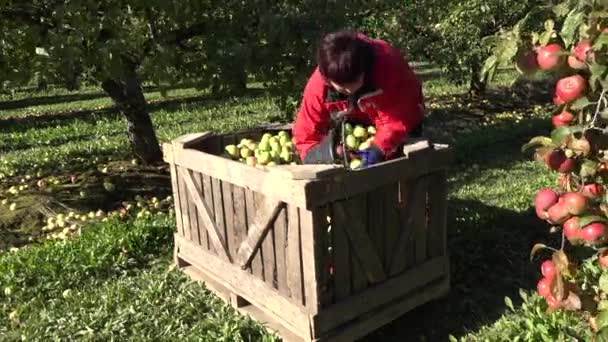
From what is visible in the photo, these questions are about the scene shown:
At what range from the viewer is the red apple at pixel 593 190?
1900 millimetres

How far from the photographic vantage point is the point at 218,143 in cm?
475

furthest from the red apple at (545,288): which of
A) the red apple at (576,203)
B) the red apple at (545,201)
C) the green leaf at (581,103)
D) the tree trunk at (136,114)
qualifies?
the tree trunk at (136,114)

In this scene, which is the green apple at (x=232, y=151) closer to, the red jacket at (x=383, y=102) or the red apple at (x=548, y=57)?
the red jacket at (x=383, y=102)

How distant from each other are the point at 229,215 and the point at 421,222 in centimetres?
118

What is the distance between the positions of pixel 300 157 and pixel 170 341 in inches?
56.3

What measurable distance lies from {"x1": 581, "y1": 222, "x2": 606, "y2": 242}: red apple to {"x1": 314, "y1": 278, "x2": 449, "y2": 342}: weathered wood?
183cm

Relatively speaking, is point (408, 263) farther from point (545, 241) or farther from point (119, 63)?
point (119, 63)

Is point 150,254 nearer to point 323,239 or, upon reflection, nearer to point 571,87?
point 323,239

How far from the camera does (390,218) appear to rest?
11.9ft

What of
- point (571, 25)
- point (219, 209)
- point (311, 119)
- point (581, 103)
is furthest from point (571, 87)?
point (219, 209)

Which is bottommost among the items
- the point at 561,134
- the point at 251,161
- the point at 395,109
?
the point at 251,161

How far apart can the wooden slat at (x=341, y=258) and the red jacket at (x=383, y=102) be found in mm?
601

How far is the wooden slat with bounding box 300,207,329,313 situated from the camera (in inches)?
127

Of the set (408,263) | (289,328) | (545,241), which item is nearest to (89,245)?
(289,328)
